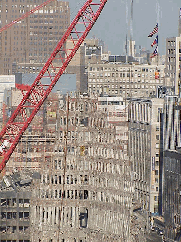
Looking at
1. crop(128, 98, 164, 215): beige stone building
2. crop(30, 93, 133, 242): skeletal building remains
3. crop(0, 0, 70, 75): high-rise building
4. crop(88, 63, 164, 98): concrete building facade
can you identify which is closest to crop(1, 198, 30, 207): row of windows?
crop(30, 93, 133, 242): skeletal building remains

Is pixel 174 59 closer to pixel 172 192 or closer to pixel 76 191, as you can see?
pixel 172 192

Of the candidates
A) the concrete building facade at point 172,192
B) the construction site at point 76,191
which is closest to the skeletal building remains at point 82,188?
the construction site at point 76,191

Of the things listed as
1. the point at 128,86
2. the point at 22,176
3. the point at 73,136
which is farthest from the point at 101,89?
the point at 73,136

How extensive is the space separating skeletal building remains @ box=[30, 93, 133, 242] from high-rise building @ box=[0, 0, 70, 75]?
4054 inches

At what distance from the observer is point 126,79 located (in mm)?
136125

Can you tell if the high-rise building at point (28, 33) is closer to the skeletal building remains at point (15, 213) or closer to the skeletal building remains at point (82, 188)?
the skeletal building remains at point (15, 213)

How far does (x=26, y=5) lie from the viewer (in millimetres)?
155500

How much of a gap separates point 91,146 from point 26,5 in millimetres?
108666

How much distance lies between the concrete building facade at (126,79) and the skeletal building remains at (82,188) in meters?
82.8

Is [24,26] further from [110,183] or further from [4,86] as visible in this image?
[110,183]

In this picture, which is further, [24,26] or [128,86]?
[24,26]

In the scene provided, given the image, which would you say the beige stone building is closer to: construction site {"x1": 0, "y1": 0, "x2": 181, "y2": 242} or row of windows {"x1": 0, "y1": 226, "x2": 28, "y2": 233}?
construction site {"x1": 0, "y1": 0, "x2": 181, "y2": 242}

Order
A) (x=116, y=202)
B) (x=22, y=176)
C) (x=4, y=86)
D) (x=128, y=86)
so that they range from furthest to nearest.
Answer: (x=4, y=86), (x=128, y=86), (x=22, y=176), (x=116, y=202)

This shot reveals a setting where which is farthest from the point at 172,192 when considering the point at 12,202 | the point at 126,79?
the point at 126,79
